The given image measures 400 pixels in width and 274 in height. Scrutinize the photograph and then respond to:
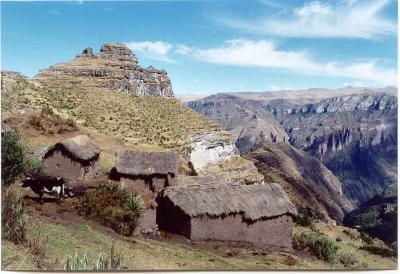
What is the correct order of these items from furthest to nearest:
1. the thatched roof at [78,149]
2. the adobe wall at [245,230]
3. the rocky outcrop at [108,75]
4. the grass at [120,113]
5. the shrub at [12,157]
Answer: the rocky outcrop at [108,75], the grass at [120,113], the thatched roof at [78,149], the adobe wall at [245,230], the shrub at [12,157]

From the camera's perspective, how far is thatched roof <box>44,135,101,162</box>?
34.4m

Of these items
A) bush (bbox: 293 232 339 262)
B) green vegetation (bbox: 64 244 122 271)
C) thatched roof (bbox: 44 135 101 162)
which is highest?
thatched roof (bbox: 44 135 101 162)

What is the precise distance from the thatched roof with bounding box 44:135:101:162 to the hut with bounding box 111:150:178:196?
7.11 feet

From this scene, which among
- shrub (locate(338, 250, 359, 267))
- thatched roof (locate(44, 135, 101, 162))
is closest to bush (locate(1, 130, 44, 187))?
thatched roof (locate(44, 135, 101, 162))

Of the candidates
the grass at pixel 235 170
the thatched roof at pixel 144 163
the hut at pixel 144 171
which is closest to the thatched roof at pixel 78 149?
the hut at pixel 144 171

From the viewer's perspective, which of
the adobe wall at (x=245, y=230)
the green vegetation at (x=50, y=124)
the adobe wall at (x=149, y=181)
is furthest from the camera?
the green vegetation at (x=50, y=124)

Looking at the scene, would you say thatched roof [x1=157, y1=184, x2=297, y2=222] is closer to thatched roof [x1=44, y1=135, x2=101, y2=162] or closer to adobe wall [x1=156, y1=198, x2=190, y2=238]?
adobe wall [x1=156, y1=198, x2=190, y2=238]

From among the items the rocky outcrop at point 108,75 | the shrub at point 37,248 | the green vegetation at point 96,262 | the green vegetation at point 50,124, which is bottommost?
the green vegetation at point 96,262

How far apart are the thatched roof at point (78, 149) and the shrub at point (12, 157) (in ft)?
32.2

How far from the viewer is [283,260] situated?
862 inches

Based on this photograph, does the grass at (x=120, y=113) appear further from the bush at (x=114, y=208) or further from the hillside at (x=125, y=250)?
the hillside at (x=125, y=250)

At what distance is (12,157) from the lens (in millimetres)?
23875

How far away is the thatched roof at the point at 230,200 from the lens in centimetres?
2512

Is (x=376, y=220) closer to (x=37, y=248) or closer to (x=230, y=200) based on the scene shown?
(x=230, y=200)
